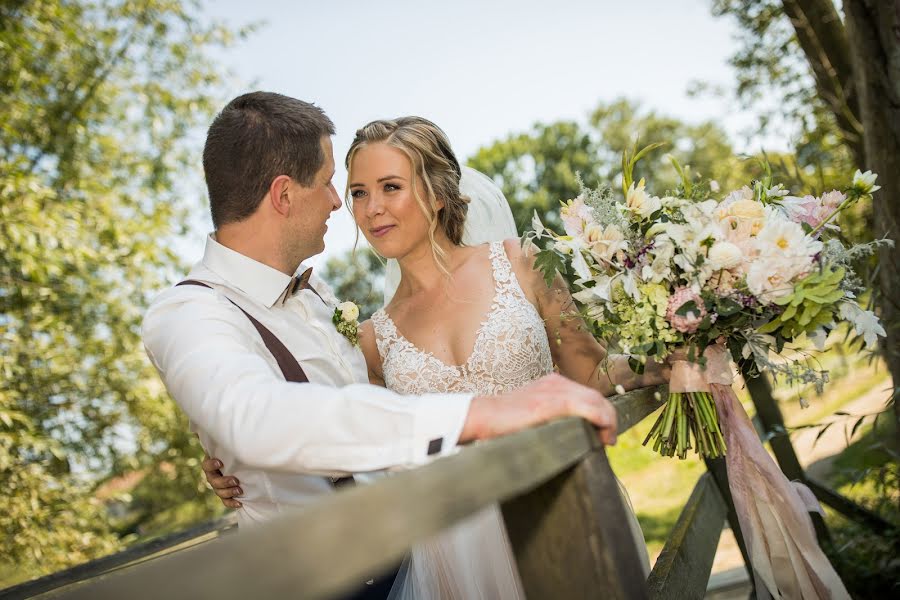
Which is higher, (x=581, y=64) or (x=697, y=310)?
(x=581, y=64)

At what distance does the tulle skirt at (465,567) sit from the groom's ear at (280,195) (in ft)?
4.15

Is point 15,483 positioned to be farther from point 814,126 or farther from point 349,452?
point 814,126

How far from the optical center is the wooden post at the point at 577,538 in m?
1.41

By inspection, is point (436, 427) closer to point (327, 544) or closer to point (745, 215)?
point (327, 544)

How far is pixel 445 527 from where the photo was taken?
97 cm

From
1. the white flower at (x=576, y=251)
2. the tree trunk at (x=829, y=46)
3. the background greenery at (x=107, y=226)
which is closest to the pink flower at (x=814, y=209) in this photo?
the white flower at (x=576, y=251)

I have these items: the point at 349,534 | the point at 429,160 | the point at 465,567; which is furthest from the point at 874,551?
the point at 349,534

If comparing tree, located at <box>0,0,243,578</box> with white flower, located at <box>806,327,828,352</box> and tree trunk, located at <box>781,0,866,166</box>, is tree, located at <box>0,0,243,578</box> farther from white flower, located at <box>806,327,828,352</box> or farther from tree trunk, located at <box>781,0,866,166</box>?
tree trunk, located at <box>781,0,866,166</box>

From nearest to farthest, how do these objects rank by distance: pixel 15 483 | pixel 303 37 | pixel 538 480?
pixel 538 480 → pixel 15 483 → pixel 303 37

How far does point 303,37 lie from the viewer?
15.0 metres

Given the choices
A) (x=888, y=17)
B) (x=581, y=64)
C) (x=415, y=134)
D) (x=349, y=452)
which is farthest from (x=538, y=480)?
(x=581, y=64)

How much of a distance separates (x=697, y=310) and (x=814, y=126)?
7.30m

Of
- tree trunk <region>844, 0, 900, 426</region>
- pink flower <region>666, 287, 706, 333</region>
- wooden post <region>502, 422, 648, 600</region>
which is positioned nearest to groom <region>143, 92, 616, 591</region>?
wooden post <region>502, 422, 648, 600</region>

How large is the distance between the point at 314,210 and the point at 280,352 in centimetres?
65
